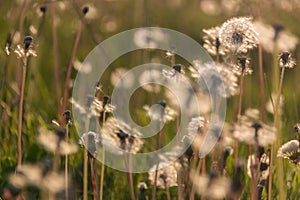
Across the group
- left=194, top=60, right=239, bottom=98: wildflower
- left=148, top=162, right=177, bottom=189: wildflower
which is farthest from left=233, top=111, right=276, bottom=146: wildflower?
left=148, top=162, right=177, bottom=189: wildflower

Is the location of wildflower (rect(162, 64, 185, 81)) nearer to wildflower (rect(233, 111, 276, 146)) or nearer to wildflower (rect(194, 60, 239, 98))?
wildflower (rect(194, 60, 239, 98))

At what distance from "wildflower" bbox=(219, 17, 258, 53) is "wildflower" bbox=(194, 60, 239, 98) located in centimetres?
5

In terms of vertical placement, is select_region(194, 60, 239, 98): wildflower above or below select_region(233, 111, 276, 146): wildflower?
above

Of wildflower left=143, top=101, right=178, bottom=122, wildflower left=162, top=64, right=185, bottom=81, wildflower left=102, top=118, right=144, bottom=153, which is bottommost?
wildflower left=102, top=118, right=144, bottom=153

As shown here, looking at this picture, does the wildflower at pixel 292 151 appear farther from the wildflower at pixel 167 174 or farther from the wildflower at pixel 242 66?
the wildflower at pixel 167 174

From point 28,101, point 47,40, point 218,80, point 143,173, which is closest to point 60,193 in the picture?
point 218,80

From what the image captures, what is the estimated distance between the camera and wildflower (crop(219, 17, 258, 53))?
1.53 meters

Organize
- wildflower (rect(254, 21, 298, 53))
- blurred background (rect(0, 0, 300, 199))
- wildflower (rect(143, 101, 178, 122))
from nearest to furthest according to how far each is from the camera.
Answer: wildflower (rect(254, 21, 298, 53))
wildflower (rect(143, 101, 178, 122))
blurred background (rect(0, 0, 300, 199))

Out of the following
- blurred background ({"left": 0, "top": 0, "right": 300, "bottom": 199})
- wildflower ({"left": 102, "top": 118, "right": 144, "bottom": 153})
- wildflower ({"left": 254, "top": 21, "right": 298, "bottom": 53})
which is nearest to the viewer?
wildflower ({"left": 254, "top": 21, "right": 298, "bottom": 53})

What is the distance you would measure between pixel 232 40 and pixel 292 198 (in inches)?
19.3

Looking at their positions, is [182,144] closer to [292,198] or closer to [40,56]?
[292,198]

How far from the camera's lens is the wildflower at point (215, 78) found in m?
1.49

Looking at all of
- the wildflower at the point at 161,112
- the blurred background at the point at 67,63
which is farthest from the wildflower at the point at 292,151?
the wildflower at the point at 161,112

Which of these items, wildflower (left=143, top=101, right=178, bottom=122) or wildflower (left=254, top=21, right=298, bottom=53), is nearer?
wildflower (left=254, top=21, right=298, bottom=53)
